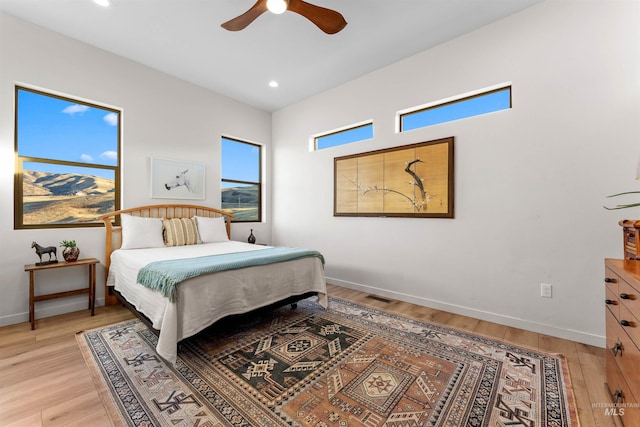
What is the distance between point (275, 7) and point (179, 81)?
8.34 ft

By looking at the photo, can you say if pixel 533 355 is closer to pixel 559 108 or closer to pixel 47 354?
pixel 559 108

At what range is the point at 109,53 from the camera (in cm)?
333

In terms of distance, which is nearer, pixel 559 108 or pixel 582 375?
pixel 582 375

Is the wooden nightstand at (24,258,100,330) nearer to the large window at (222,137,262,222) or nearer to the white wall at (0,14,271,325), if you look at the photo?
the white wall at (0,14,271,325)

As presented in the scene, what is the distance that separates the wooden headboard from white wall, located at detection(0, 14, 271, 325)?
0.32ft

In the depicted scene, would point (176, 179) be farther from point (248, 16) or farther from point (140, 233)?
point (248, 16)

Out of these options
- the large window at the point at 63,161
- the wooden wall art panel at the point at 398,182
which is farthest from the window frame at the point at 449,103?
the large window at the point at 63,161

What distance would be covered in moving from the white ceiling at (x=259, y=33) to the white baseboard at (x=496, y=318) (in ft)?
9.80

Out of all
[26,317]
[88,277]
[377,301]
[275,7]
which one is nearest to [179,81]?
Result: [275,7]

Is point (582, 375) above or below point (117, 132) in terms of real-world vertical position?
below

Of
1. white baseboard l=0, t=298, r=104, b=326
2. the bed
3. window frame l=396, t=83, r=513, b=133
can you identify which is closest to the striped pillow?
the bed

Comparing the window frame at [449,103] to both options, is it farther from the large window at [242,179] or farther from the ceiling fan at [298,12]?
the large window at [242,179]

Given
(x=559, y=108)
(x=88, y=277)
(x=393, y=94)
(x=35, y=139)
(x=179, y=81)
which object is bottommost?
(x=88, y=277)

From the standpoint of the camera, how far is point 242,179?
490 cm
